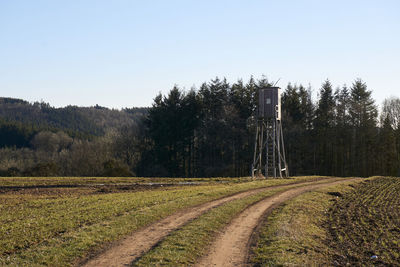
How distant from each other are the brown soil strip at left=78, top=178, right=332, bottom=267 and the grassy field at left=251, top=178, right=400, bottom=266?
3.58 meters

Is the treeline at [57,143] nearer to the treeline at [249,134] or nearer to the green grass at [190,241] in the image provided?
the treeline at [249,134]

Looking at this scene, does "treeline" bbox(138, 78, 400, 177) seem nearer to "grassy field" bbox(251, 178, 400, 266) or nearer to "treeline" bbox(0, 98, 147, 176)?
"treeline" bbox(0, 98, 147, 176)

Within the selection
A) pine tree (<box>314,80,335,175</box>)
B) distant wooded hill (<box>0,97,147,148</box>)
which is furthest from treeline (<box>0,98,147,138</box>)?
pine tree (<box>314,80,335,175</box>)

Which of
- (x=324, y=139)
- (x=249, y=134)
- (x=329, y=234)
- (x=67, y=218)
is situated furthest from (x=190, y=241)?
(x=324, y=139)

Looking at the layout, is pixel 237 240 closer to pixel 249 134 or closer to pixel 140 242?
pixel 140 242

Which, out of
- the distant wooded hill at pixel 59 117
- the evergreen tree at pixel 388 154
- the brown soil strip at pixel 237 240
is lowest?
the brown soil strip at pixel 237 240

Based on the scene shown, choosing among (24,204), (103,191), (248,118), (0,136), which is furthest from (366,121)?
(0,136)

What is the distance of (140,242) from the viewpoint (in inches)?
547

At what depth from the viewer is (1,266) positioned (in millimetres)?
11016

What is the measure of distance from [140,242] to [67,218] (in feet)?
18.0

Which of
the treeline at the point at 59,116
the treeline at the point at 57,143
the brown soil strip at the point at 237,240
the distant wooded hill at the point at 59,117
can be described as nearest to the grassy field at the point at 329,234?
the brown soil strip at the point at 237,240

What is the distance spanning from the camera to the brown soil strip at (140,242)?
11.8 meters

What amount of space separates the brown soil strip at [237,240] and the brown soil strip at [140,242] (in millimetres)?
2042

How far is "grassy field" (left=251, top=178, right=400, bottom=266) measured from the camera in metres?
12.7
